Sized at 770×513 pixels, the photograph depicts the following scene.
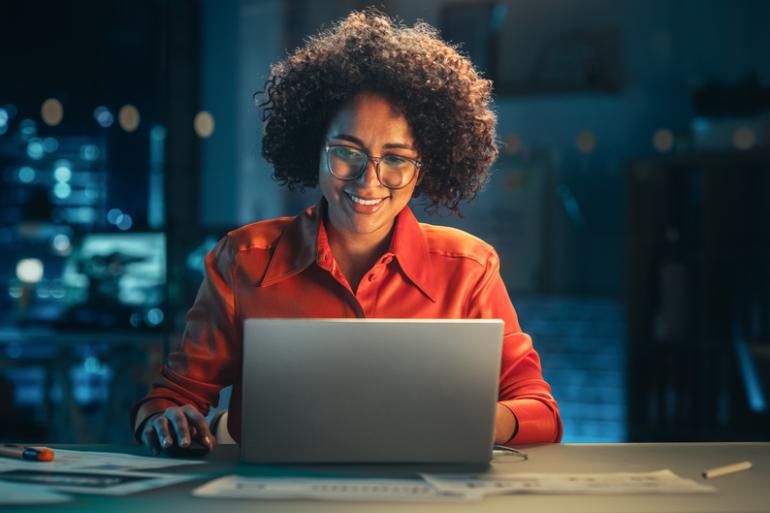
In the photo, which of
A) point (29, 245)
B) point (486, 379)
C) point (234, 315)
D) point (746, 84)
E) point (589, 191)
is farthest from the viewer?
point (589, 191)

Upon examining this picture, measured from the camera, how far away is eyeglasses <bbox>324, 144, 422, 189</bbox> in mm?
1701

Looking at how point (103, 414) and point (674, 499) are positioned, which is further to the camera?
point (103, 414)

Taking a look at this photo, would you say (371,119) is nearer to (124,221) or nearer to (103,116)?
(124,221)

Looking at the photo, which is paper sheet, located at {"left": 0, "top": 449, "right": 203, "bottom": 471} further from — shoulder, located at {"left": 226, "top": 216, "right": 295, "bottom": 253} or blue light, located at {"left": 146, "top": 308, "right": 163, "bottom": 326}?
blue light, located at {"left": 146, "top": 308, "right": 163, "bottom": 326}

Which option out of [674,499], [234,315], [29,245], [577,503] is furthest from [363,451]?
[29,245]

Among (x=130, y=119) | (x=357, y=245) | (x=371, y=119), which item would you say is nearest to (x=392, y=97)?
(x=371, y=119)

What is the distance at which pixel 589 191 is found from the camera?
5.44 meters

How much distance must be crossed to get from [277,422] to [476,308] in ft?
2.22

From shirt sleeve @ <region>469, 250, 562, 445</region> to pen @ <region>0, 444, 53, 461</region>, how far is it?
70 cm

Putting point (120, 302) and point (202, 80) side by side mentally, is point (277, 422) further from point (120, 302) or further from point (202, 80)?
point (202, 80)

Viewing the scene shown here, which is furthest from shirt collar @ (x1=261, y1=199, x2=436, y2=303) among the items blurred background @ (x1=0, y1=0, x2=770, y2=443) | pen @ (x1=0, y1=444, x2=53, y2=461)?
blurred background @ (x1=0, y1=0, x2=770, y2=443)

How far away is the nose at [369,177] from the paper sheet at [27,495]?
0.80 meters

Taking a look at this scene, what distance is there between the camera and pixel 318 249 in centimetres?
173

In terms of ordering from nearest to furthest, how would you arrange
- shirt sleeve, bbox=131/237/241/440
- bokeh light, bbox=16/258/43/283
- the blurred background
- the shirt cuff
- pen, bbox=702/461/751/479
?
pen, bbox=702/461/751/479 < the shirt cuff < shirt sleeve, bbox=131/237/241/440 < the blurred background < bokeh light, bbox=16/258/43/283
